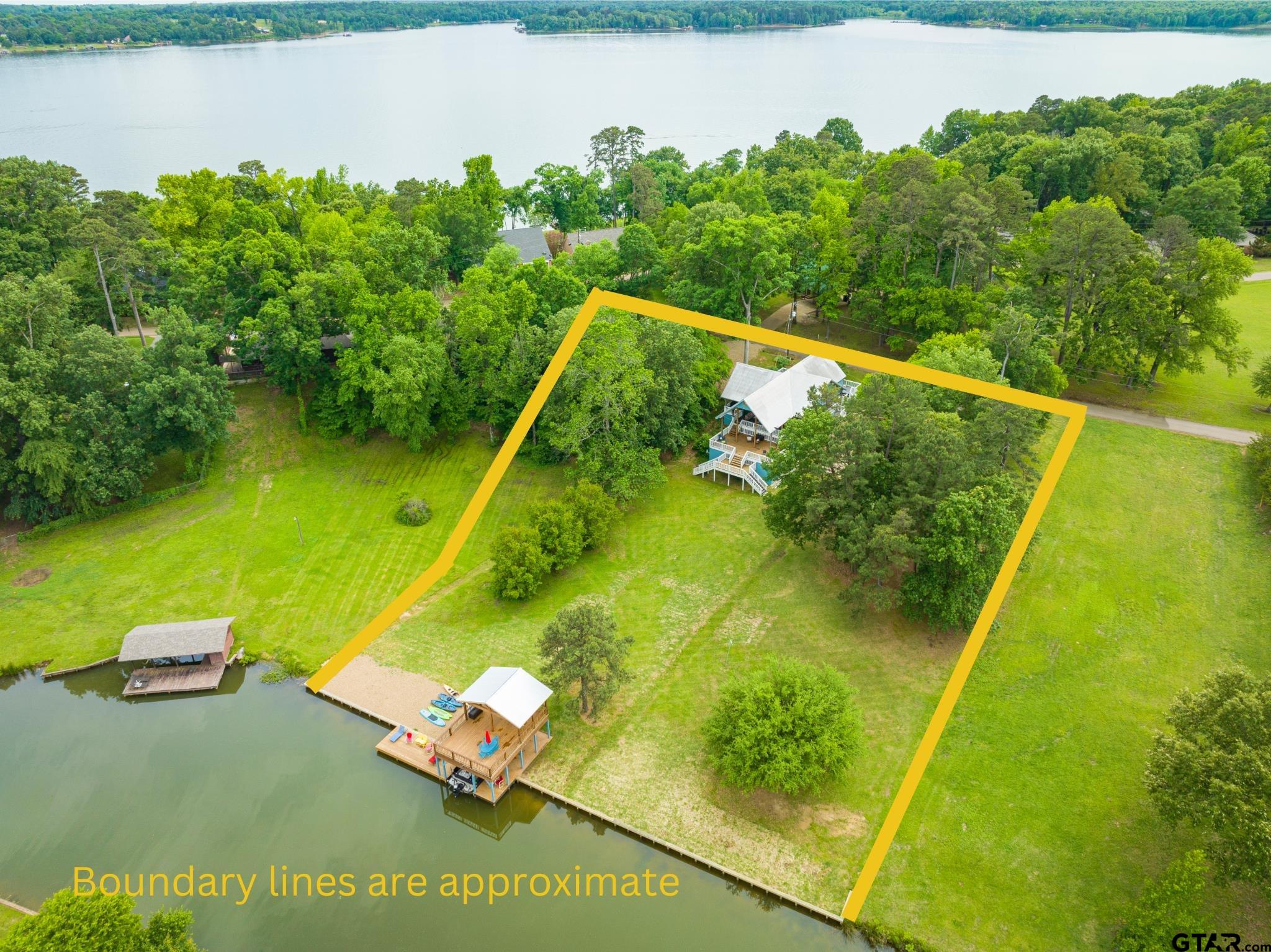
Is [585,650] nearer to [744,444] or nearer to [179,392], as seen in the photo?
[744,444]

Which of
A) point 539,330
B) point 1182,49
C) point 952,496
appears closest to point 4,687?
point 539,330

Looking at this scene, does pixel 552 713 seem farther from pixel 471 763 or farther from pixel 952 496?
pixel 952 496

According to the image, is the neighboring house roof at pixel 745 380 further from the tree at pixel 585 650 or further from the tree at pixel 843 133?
the tree at pixel 843 133

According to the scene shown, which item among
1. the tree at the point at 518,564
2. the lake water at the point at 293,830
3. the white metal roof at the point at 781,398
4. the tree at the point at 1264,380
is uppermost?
the tree at the point at 1264,380

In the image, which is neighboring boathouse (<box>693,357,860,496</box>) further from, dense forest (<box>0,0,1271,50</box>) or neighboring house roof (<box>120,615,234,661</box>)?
dense forest (<box>0,0,1271,50</box>)

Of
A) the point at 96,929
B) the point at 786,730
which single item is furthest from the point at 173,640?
the point at 786,730

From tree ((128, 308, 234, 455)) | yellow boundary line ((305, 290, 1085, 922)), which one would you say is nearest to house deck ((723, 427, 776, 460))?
yellow boundary line ((305, 290, 1085, 922))

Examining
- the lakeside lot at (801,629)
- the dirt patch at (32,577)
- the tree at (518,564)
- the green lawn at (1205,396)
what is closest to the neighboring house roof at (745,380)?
the lakeside lot at (801,629)
